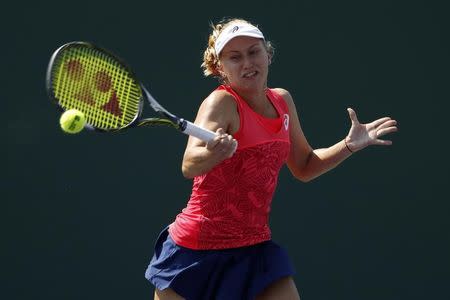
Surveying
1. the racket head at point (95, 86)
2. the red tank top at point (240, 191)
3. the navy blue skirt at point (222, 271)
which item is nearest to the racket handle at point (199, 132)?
the racket head at point (95, 86)

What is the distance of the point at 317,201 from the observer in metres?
4.96

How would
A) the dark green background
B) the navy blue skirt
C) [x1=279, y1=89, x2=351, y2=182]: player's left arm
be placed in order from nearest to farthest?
the navy blue skirt, [x1=279, y1=89, x2=351, y2=182]: player's left arm, the dark green background

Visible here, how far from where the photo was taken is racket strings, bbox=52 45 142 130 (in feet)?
9.65

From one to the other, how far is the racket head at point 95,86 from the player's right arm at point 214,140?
8.3 inches

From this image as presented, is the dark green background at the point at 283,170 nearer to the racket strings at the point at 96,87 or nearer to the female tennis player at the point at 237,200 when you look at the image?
the female tennis player at the point at 237,200

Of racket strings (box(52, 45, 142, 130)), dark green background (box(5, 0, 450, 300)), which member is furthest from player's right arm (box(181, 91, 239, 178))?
dark green background (box(5, 0, 450, 300))

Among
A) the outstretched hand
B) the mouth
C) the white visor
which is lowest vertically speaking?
the outstretched hand

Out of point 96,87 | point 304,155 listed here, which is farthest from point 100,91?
point 304,155

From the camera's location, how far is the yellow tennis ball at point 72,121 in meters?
2.79

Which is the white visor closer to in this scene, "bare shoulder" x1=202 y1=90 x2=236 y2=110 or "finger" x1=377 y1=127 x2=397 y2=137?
"bare shoulder" x1=202 y1=90 x2=236 y2=110

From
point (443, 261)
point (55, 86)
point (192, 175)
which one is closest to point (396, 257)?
point (443, 261)

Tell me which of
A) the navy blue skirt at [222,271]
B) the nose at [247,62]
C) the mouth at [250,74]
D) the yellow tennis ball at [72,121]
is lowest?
the navy blue skirt at [222,271]

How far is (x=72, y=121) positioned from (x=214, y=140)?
0.41 metres

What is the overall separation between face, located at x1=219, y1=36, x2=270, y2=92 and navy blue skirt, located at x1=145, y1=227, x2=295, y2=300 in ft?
1.87
